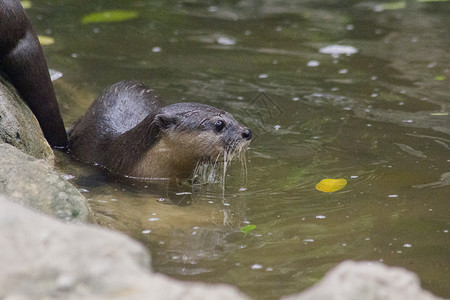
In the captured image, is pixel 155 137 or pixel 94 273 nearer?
pixel 94 273

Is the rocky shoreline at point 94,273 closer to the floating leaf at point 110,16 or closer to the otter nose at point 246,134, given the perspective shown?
the otter nose at point 246,134

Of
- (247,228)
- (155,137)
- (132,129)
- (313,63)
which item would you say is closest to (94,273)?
(247,228)

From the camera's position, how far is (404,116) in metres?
5.42

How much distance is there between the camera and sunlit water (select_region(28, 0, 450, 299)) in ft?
10.8

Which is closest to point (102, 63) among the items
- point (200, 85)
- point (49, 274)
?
point (200, 85)

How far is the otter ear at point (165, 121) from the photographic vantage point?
14.4 ft

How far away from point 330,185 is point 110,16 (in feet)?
16.7

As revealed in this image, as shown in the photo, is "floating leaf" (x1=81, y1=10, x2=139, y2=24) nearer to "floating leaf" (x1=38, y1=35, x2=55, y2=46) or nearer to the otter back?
"floating leaf" (x1=38, y1=35, x2=55, y2=46)

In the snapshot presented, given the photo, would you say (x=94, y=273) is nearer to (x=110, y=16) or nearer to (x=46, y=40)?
(x=46, y=40)

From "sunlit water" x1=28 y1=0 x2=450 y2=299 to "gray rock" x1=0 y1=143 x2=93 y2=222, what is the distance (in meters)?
0.41

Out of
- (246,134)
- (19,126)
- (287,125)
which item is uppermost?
(19,126)

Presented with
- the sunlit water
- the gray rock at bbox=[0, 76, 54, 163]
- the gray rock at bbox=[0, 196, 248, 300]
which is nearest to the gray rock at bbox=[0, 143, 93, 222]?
the sunlit water

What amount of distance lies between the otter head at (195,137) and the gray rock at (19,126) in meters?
0.72

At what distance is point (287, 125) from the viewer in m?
5.38
